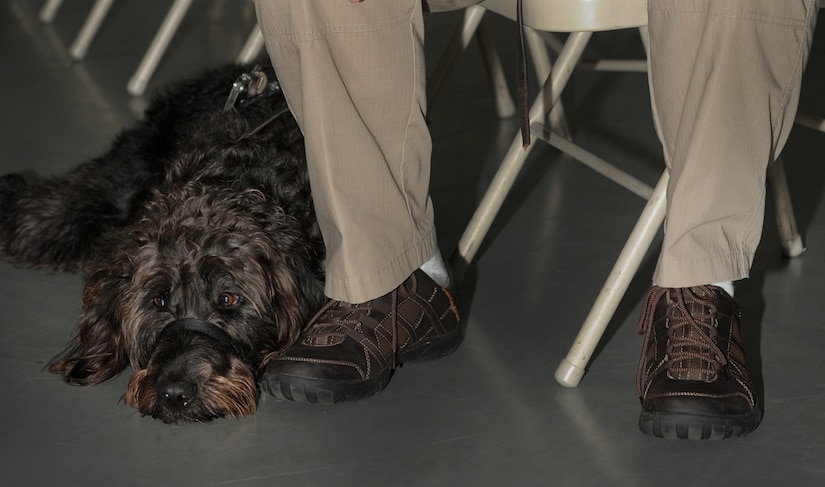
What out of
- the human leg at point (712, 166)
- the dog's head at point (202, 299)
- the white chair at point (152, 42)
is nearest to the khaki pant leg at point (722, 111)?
the human leg at point (712, 166)

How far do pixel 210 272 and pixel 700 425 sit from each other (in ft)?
3.30

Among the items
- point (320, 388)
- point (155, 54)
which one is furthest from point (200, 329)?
point (155, 54)

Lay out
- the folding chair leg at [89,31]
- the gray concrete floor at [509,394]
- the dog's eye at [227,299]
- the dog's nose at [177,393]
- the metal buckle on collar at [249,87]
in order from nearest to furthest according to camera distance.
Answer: the gray concrete floor at [509,394] → the dog's nose at [177,393] → the dog's eye at [227,299] → the metal buckle on collar at [249,87] → the folding chair leg at [89,31]

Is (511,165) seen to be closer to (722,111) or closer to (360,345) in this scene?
(360,345)

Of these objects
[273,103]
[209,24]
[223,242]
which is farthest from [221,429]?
[209,24]

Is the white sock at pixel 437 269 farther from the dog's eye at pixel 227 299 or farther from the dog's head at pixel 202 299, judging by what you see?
the dog's eye at pixel 227 299

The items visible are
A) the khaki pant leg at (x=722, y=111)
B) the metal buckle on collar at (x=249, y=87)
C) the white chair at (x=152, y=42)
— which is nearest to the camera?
the khaki pant leg at (x=722, y=111)

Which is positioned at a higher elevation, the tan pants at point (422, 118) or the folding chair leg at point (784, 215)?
the tan pants at point (422, 118)

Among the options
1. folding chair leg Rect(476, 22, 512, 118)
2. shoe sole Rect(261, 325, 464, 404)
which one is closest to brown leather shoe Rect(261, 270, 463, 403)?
shoe sole Rect(261, 325, 464, 404)

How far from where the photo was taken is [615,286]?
7.18 ft

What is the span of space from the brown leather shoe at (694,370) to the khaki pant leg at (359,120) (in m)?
0.53

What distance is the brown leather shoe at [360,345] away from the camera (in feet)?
7.18

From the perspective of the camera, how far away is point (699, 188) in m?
1.94

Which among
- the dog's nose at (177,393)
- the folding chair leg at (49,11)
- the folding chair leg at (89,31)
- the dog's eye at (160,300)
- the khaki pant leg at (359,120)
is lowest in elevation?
the folding chair leg at (49,11)
